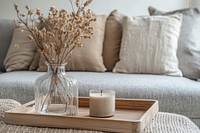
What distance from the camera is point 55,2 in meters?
3.42

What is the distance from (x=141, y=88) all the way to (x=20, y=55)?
1131mm

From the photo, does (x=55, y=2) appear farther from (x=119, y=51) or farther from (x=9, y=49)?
(x=119, y=51)

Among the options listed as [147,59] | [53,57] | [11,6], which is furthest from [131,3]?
[53,57]

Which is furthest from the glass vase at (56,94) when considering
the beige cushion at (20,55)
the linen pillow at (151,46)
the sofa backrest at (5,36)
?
the sofa backrest at (5,36)

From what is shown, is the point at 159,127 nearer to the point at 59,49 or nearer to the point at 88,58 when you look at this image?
the point at 59,49

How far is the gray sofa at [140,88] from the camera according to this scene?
7.04 feet

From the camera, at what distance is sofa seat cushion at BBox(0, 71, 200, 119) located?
7.04 feet

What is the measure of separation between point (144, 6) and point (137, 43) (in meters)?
0.78

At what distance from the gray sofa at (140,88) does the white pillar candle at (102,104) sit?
0.68 meters

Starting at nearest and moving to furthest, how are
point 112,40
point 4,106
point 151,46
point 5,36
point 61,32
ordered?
1. point 61,32
2. point 4,106
3. point 151,46
4. point 112,40
5. point 5,36

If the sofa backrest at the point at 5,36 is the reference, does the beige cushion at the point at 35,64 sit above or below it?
below

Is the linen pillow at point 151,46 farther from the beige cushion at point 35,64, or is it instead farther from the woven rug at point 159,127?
the woven rug at point 159,127

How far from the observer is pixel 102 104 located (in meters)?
1.47

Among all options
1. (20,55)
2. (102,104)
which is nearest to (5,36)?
(20,55)
